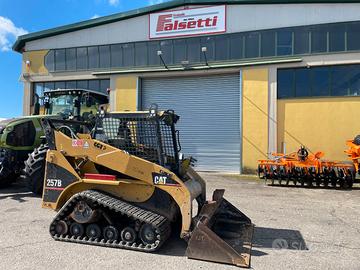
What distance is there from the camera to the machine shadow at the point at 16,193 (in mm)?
9062

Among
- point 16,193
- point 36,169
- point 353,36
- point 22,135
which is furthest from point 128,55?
point 36,169

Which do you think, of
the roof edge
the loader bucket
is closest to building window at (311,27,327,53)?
the roof edge

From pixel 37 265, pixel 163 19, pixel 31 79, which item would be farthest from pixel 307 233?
pixel 31 79

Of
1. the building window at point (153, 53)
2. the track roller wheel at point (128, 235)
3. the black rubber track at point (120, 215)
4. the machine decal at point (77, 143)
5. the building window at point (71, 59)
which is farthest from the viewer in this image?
the building window at point (71, 59)

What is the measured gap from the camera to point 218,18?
698 inches

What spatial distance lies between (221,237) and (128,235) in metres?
1.46

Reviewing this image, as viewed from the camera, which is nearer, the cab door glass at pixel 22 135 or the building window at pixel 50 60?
the cab door glass at pixel 22 135

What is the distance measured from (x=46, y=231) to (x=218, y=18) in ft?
46.8

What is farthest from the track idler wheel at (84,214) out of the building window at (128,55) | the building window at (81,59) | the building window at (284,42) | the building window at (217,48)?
the building window at (81,59)

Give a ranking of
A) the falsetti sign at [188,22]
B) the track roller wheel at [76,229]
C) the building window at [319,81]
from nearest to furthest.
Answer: the track roller wheel at [76,229], the building window at [319,81], the falsetti sign at [188,22]

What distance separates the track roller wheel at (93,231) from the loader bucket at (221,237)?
1.41 meters

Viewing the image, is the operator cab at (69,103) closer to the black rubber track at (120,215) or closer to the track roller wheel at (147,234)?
the black rubber track at (120,215)

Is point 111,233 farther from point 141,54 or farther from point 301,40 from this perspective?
point 141,54

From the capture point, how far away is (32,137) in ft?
33.0
